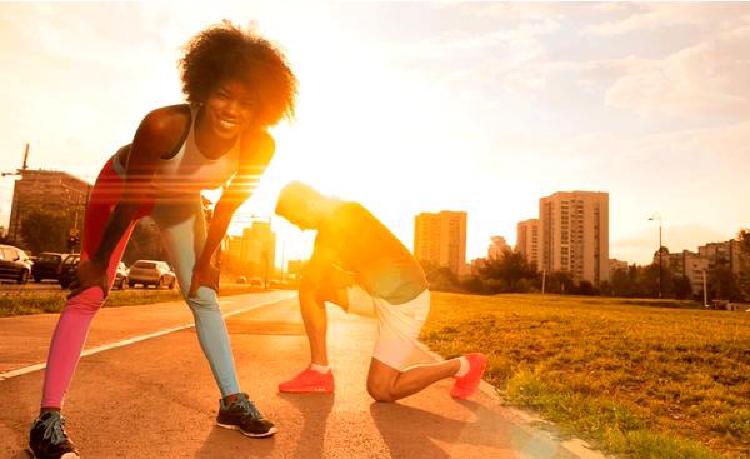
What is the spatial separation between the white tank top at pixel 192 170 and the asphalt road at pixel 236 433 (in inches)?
52.4

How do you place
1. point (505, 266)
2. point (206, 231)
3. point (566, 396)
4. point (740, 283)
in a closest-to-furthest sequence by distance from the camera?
point (206, 231) → point (566, 396) → point (740, 283) → point (505, 266)

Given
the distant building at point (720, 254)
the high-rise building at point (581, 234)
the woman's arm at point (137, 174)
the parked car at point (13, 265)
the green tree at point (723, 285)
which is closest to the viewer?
the woman's arm at point (137, 174)

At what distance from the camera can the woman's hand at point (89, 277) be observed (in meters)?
2.88

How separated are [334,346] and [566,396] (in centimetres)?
408

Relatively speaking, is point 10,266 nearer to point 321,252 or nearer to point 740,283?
point 321,252

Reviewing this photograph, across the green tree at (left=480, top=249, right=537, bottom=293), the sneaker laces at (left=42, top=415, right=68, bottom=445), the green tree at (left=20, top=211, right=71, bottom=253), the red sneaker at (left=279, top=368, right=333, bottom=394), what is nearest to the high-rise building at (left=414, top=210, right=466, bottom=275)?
the green tree at (left=480, top=249, right=537, bottom=293)

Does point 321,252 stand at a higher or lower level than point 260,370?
higher

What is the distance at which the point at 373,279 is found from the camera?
13.9 feet

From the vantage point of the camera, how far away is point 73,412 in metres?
3.60

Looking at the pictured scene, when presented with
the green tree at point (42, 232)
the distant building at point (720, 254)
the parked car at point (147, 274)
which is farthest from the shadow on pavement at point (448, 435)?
the distant building at point (720, 254)

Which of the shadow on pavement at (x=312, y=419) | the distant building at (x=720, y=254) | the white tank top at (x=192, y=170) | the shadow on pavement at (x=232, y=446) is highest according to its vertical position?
the distant building at (x=720, y=254)

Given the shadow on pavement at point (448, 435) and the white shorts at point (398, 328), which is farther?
the white shorts at point (398, 328)

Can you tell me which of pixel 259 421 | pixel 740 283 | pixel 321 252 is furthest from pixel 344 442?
pixel 740 283

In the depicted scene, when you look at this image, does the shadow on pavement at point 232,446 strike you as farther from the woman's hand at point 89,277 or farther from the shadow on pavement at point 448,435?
the woman's hand at point 89,277
